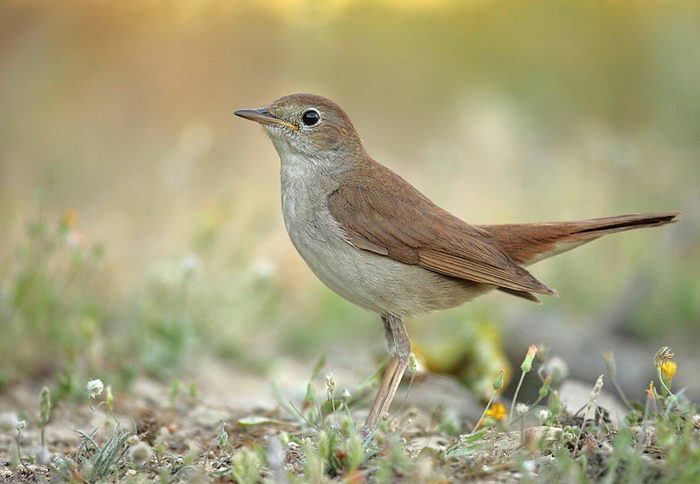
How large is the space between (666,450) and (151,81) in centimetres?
896

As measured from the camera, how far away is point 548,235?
4562 mm

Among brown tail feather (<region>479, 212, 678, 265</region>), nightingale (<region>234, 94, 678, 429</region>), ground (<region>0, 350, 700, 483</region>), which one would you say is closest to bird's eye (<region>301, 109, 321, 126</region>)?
nightingale (<region>234, 94, 678, 429</region>)

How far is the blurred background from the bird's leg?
1075 mm

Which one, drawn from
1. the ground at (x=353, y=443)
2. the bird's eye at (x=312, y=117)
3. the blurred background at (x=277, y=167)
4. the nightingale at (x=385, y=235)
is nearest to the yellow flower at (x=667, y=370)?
the ground at (x=353, y=443)

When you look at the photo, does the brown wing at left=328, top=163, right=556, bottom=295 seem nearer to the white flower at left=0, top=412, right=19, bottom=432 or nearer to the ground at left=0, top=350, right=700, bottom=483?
the ground at left=0, top=350, right=700, bottom=483

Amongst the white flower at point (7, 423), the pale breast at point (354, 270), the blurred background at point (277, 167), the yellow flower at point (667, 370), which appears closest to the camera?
the yellow flower at point (667, 370)

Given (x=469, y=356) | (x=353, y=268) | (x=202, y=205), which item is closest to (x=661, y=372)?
(x=353, y=268)

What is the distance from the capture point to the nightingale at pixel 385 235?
14.0 feet

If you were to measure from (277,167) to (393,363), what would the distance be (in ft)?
19.4

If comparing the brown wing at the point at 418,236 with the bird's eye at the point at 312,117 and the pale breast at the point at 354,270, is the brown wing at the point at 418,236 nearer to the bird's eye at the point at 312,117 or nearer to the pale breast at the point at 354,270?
the pale breast at the point at 354,270

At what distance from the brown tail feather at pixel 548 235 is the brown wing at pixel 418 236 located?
0.37 feet

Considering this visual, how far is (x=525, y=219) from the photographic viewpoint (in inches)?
342

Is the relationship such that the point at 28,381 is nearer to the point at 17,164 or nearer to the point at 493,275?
the point at 17,164

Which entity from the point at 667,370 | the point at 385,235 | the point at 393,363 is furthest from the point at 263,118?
the point at 667,370
